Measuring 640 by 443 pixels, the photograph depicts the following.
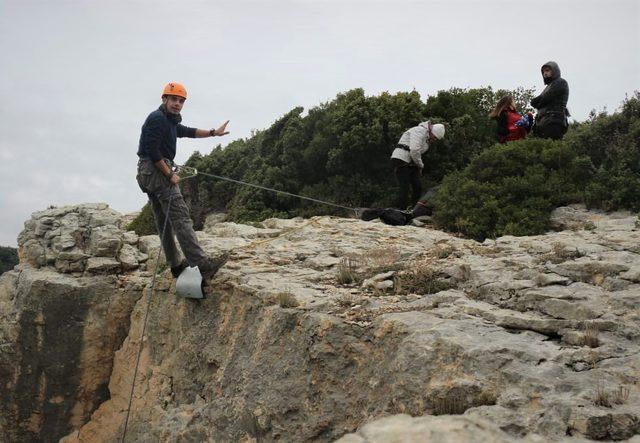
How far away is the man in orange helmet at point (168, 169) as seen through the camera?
861cm

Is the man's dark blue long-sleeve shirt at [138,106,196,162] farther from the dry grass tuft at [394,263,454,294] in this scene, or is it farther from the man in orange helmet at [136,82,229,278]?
the dry grass tuft at [394,263,454,294]

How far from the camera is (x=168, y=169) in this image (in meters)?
8.66

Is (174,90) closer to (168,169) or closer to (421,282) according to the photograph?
(168,169)

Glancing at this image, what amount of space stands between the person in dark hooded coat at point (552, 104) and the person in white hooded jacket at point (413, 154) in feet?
7.45

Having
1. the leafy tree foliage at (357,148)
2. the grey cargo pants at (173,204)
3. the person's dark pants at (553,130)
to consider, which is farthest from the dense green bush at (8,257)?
the person's dark pants at (553,130)

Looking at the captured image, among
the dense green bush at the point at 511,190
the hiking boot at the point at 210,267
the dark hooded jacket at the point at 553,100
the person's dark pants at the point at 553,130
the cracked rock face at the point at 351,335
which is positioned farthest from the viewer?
the person's dark pants at the point at 553,130

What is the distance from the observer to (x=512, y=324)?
6.10m

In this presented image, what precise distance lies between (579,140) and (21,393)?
41.7 ft

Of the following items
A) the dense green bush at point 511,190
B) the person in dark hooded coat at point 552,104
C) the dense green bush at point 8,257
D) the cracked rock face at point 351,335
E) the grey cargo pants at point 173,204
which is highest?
the person in dark hooded coat at point 552,104

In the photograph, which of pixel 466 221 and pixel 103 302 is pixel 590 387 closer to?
pixel 466 221

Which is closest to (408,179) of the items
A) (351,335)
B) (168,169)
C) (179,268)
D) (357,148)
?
(357,148)

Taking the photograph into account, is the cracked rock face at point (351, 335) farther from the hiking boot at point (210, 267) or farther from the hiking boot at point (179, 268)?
the hiking boot at point (179, 268)

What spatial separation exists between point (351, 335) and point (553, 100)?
864 centimetres

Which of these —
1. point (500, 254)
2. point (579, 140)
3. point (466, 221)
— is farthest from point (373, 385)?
point (579, 140)
